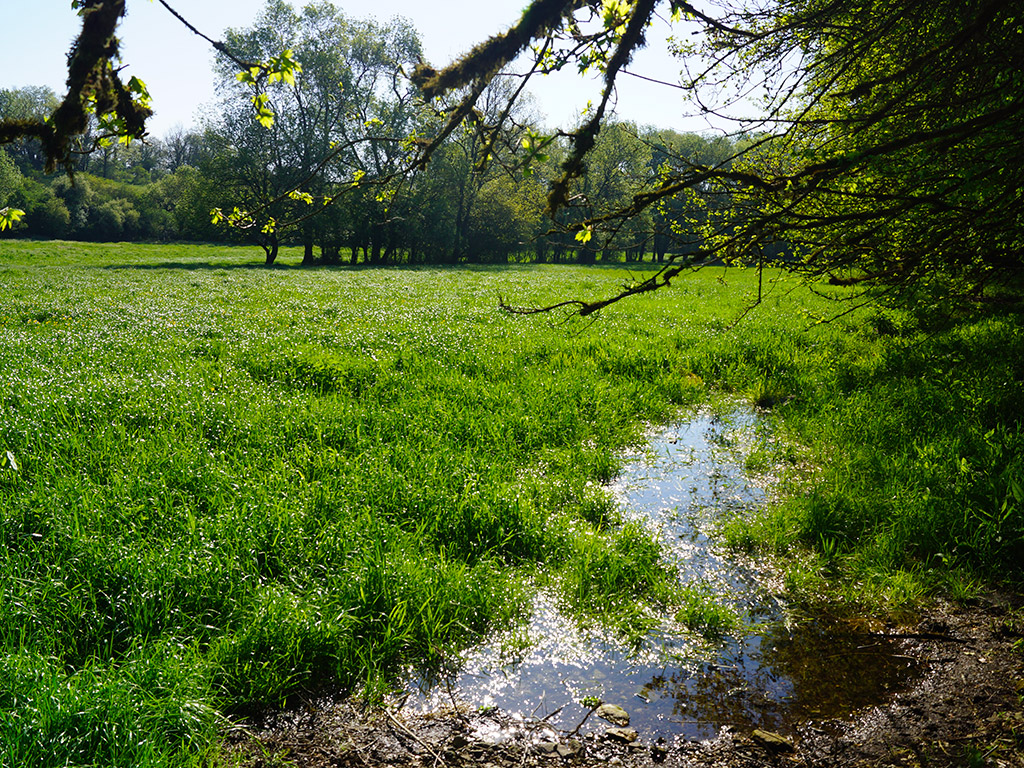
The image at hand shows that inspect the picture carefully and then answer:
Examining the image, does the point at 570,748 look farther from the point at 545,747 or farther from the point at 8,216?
the point at 8,216

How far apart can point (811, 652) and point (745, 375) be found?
25.0ft

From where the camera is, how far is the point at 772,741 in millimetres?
3154

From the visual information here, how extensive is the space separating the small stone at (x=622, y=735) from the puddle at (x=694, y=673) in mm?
74

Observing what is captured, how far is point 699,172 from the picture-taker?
3582 mm

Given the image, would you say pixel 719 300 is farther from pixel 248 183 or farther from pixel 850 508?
pixel 248 183

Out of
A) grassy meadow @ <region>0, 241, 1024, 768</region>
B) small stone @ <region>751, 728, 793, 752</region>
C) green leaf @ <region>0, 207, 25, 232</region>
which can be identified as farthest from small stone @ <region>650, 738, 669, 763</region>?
green leaf @ <region>0, 207, 25, 232</region>

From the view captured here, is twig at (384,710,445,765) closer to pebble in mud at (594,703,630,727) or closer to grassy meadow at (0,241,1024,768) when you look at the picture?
grassy meadow at (0,241,1024,768)

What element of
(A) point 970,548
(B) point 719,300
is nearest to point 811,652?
(A) point 970,548

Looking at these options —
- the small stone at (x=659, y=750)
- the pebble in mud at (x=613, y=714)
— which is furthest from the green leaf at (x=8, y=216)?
the small stone at (x=659, y=750)

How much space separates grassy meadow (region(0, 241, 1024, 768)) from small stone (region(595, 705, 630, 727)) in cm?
78

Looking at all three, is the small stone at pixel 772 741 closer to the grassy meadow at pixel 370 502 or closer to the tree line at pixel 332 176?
the grassy meadow at pixel 370 502

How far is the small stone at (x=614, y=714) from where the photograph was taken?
335 cm

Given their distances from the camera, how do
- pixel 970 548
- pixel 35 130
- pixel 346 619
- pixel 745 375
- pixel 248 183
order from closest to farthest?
Answer: pixel 35 130 < pixel 346 619 < pixel 970 548 < pixel 745 375 < pixel 248 183

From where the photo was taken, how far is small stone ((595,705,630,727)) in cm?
335
